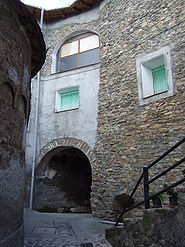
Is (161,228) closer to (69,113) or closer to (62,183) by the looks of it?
(69,113)

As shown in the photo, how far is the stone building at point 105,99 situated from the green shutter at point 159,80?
0.12ft

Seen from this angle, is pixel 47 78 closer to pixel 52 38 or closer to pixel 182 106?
pixel 52 38

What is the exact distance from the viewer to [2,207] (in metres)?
3.15

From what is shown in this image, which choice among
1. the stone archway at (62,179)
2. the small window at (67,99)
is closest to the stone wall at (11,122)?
the stone archway at (62,179)

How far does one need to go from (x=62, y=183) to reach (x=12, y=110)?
275 inches

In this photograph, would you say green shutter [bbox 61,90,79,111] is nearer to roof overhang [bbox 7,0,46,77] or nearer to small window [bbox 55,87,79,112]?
small window [bbox 55,87,79,112]

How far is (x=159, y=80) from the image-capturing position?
7.77m

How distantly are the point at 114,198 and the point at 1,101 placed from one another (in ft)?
17.3

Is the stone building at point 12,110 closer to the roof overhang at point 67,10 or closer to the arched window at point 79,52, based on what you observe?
the arched window at point 79,52

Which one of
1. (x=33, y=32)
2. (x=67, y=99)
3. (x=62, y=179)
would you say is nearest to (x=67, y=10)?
(x=67, y=99)

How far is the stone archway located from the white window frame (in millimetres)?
2917

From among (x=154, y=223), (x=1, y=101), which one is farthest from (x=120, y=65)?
(x=154, y=223)

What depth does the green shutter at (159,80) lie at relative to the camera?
7575 millimetres

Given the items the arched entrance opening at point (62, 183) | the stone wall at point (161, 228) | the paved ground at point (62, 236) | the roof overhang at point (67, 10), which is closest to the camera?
the stone wall at point (161, 228)
